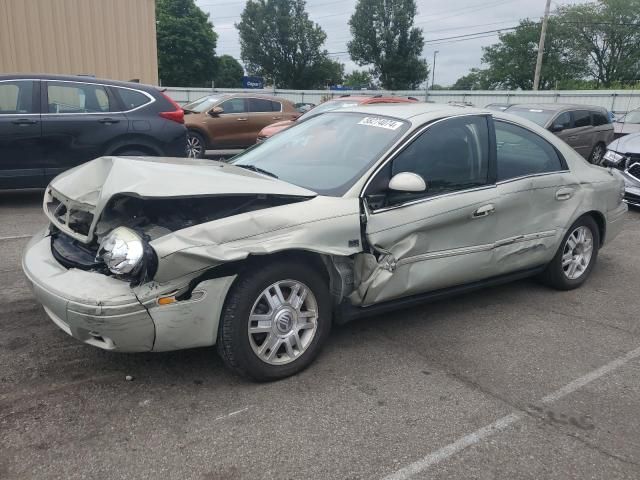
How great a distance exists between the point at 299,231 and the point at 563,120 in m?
11.1

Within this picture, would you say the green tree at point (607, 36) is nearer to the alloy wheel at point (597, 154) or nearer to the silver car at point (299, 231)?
the alloy wheel at point (597, 154)

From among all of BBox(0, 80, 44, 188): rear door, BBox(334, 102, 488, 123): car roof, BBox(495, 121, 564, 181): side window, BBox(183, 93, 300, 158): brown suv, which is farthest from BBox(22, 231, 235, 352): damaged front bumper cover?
BBox(183, 93, 300, 158): brown suv

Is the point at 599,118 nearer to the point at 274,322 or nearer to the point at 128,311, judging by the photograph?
the point at 274,322

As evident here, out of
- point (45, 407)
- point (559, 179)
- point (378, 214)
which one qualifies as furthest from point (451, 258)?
point (45, 407)

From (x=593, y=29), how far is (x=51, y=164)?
214 ft

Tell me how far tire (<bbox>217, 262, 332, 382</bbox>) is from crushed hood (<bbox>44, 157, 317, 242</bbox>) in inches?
18.7

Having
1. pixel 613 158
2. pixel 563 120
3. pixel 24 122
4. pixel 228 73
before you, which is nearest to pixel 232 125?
pixel 24 122

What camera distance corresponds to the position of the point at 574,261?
5.10m

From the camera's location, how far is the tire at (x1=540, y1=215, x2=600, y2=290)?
195 inches

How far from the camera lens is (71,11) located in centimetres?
1695

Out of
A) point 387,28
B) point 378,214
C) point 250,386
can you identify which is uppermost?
point 387,28

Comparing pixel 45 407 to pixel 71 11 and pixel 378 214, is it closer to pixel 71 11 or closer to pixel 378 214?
pixel 378 214

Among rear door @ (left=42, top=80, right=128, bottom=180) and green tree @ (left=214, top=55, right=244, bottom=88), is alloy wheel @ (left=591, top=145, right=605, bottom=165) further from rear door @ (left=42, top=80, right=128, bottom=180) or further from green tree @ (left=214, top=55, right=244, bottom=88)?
green tree @ (left=214, top=55, right=244, bottom=88)

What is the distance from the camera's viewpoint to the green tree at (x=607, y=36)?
5791 centimetres
